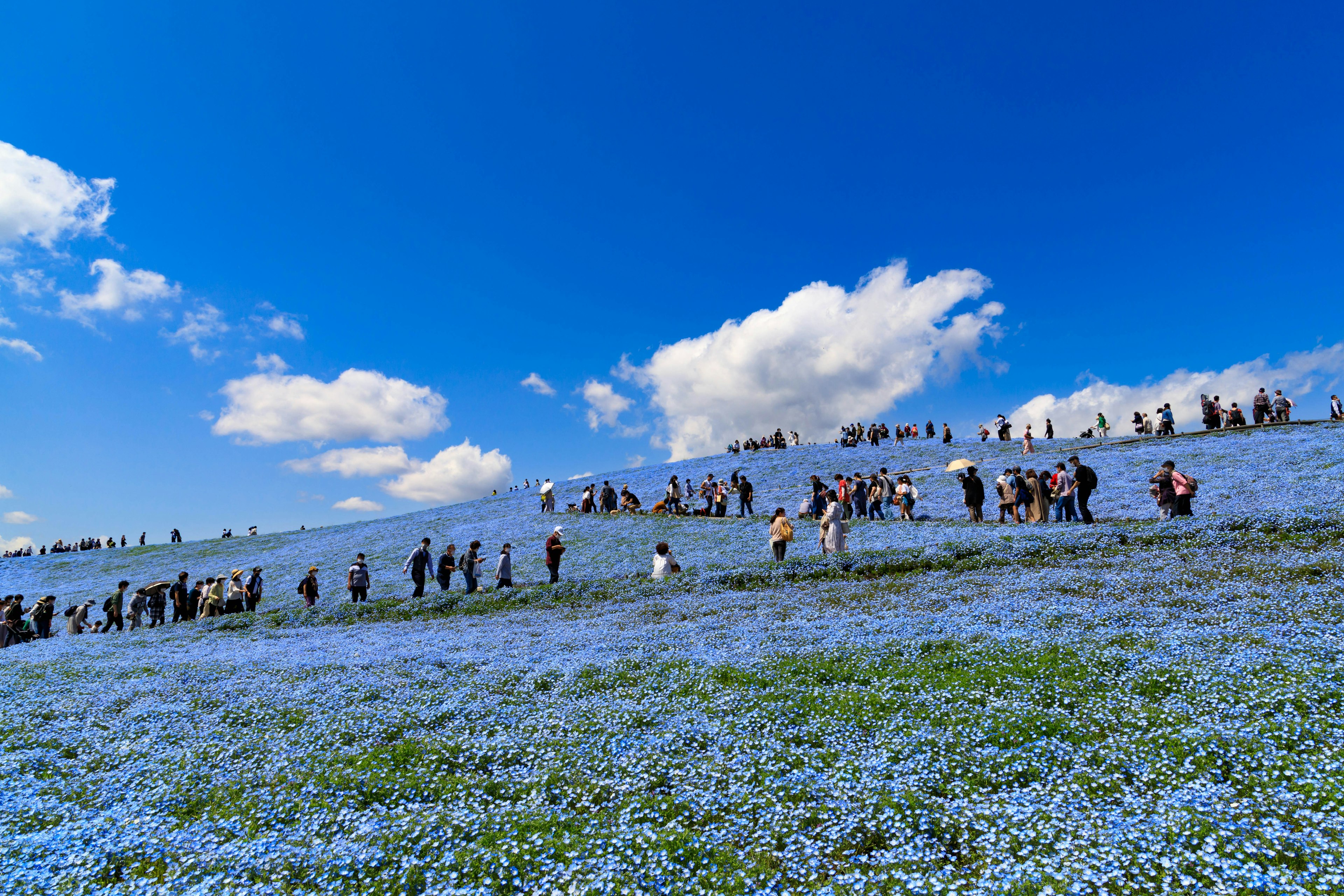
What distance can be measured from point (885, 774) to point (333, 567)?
37.7 meters

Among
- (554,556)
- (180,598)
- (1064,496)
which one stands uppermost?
(1064,496)

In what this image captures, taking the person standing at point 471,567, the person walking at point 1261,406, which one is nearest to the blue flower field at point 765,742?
the person standing at point 471,567

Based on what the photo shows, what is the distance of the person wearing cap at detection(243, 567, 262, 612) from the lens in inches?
1024

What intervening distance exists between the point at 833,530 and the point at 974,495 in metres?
7.72

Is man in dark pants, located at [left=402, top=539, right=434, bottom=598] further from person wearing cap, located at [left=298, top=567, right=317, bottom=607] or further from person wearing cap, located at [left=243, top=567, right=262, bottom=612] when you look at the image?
person wearing cap, located at [left=243, top=567, right=262, bottom=612]

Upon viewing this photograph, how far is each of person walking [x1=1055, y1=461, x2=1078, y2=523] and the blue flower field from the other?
13.4 feet

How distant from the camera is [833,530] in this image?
22344 mm

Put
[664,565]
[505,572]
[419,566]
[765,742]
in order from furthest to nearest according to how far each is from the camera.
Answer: [419,566]
[505,572]
[664,565]
[765,742]

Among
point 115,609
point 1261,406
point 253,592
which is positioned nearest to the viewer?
point 115,609

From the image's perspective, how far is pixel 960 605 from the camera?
15.1 metres

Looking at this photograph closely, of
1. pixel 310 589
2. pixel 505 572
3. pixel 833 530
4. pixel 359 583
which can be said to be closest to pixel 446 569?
pixel 505 572

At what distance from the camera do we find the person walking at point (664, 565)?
2205cm

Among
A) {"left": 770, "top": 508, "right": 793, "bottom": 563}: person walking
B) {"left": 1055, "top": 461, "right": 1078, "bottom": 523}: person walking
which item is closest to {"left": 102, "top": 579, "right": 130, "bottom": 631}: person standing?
{"left": 770, "top": 508, "right": 793, "bottom": 563}: person walking

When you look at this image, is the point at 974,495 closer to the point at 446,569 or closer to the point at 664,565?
the point at 664,565
